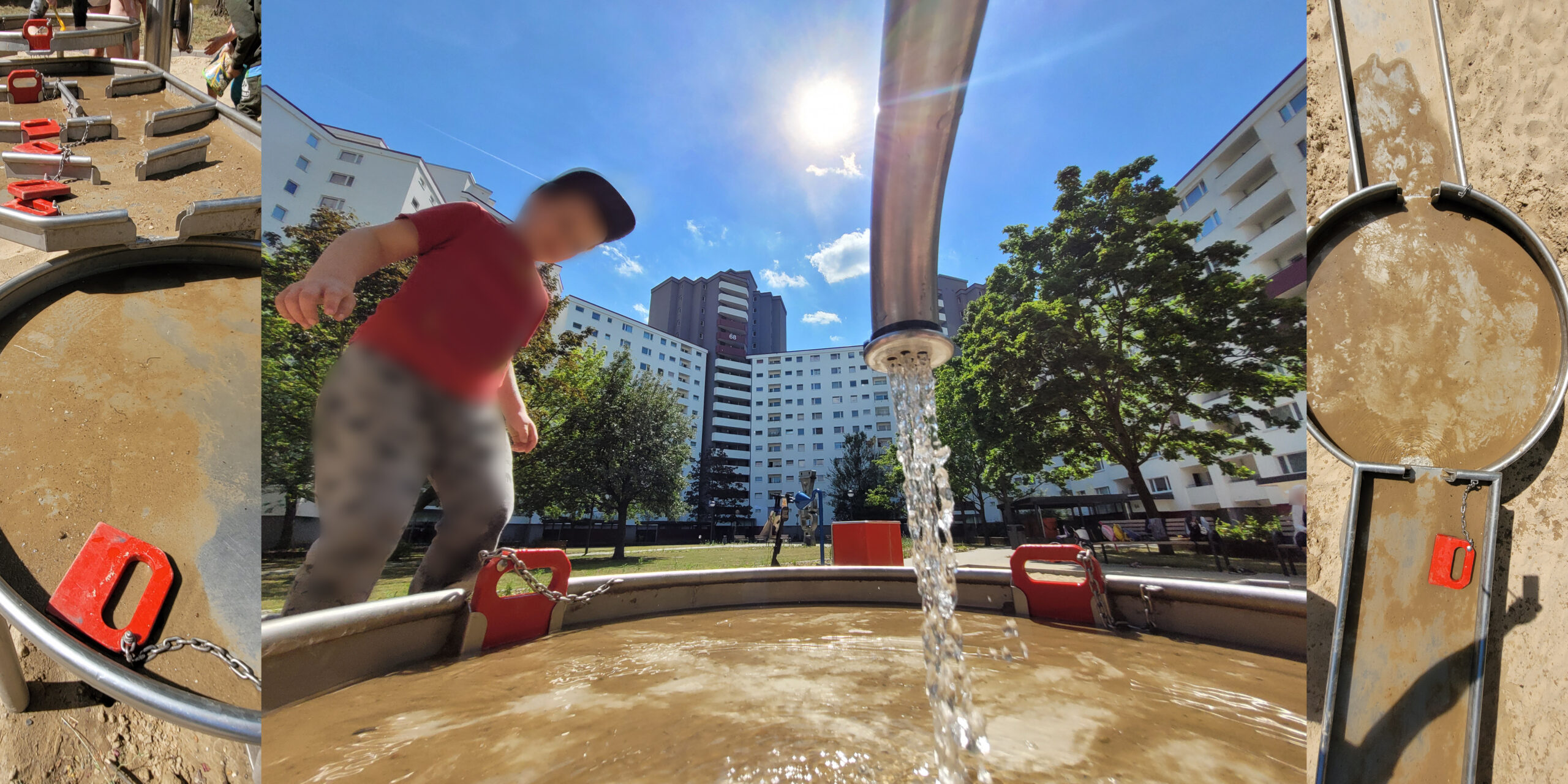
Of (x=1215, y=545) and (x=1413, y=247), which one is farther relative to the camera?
(x=1215, y=545)

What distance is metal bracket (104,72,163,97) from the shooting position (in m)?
2.97

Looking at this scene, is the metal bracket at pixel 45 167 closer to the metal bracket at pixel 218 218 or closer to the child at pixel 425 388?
the metal bracket at pixel 218 218

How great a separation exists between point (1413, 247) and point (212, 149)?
3.90 m

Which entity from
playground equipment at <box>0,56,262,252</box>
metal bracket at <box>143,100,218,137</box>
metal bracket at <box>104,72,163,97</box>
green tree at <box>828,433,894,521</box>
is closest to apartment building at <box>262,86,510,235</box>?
green tree at <box>828,433,894,521</box>

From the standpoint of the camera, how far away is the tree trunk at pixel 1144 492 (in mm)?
909

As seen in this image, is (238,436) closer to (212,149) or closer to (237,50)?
(212,149)

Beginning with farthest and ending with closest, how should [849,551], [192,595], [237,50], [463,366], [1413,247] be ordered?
[237,50] → [849,551] → [192,595] → [1413,247] → [463,366]

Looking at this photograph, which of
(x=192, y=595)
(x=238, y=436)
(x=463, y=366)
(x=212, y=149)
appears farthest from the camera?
(x=212, y=149)

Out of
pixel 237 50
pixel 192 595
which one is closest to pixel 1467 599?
pixel 192 595

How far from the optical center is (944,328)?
0.91 meters

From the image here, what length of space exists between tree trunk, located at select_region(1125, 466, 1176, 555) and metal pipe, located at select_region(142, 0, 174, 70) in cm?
762

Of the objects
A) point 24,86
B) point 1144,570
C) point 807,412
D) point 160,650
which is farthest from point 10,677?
point 24,86

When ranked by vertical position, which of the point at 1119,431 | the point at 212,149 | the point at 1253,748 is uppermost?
the point at 212,149

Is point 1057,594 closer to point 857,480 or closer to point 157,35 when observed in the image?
point 857,480
